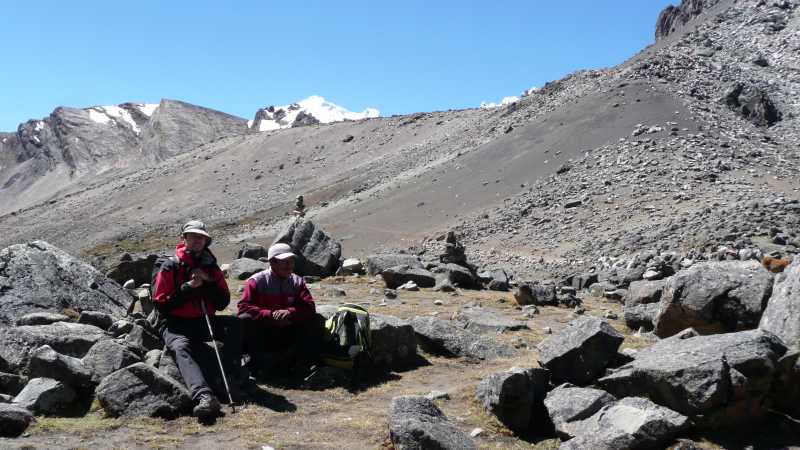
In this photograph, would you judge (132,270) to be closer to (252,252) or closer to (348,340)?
(252,252)

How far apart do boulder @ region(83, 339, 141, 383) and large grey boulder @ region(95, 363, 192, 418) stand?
21.2 inches

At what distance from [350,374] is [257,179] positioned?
203ft

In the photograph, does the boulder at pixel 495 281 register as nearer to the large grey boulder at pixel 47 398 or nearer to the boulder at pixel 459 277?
the boulder at pixel 459 277

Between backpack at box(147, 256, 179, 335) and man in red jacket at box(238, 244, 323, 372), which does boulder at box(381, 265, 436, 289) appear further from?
backpack at box(147, 256, 179, 335)

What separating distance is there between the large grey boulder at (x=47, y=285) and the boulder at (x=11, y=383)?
1.98m

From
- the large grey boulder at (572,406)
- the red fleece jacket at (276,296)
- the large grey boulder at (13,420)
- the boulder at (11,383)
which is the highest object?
the red fleece jacket at (276,296)

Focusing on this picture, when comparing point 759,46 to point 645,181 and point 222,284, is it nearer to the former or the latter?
point 645,181

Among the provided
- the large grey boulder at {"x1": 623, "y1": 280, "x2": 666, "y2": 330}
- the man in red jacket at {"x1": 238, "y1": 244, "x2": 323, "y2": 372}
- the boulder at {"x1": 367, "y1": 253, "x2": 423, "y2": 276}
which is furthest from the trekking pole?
the boulder at {"x1": 367, "y1": 253, "x2": 423, "y2": 276}

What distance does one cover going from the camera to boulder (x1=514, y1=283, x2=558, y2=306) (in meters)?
16.7

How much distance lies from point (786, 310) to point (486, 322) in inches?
228

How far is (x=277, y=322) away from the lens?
9.54 metres

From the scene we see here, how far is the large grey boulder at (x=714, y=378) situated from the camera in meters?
7.21

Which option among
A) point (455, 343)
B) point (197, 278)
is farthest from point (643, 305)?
point (197, 278)

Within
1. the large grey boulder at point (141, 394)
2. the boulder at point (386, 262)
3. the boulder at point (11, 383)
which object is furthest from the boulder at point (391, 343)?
the boulder at point (386, 262)
